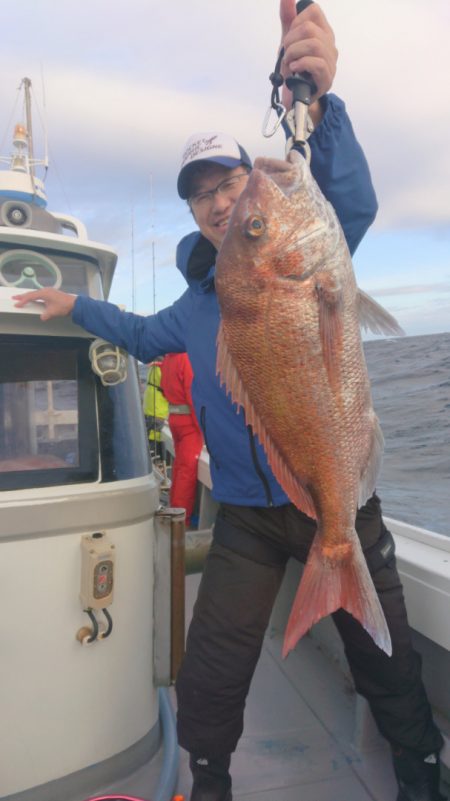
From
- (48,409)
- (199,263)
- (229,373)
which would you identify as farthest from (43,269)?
(229,373)

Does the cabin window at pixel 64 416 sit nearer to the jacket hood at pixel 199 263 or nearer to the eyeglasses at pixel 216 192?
the jacket hood at pixel 199 263

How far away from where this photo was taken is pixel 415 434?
10.2 m

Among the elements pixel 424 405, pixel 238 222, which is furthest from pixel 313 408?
pixel 424 405

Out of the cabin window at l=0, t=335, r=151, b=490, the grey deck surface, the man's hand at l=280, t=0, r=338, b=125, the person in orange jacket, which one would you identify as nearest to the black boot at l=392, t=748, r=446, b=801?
the grey deck surface

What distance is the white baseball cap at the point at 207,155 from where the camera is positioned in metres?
2.17

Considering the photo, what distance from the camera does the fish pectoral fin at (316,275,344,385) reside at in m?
1.62

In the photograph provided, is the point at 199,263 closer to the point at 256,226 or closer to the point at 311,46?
the point at 256,226

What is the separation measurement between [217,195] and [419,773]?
2.26 meters

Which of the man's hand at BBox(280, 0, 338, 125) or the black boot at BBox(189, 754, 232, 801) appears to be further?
the black boot at BBox(189, 754, 232, 801)

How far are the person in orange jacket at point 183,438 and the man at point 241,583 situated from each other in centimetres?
352

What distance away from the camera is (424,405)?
12.1 m

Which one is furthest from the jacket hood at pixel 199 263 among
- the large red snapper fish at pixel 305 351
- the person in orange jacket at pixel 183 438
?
the person in orange jacket at pixel 183 438

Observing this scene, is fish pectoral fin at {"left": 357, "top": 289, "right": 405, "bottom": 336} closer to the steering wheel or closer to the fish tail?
the fish tail

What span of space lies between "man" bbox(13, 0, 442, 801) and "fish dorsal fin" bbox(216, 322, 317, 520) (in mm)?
314
